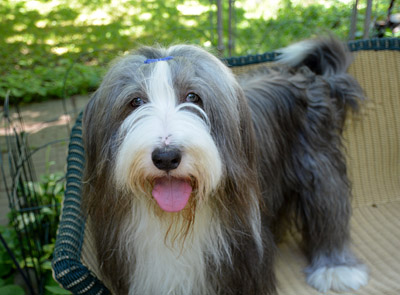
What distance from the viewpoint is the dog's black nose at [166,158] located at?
1546mm

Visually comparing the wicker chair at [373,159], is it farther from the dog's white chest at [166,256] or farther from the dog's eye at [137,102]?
the dog's eye at [137,102]

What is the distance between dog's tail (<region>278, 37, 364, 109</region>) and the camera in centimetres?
277

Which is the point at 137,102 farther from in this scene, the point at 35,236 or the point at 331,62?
the point at 35,236

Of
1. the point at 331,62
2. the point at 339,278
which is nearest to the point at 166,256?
the point at 339,278

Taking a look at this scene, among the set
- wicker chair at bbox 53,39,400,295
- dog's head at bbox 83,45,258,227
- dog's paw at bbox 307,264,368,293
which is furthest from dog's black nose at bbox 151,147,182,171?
dog's paw at bbox 307,264,368,293

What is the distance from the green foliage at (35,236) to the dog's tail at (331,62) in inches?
59.1

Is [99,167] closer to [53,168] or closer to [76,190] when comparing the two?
[76,190]

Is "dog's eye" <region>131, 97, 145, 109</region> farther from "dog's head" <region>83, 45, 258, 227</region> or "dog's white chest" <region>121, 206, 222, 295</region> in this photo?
"dog's white chest" <region>121, 206, 222, 295</region>

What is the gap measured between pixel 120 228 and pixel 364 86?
71.2 inches

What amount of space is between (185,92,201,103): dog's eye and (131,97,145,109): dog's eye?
0.16 m

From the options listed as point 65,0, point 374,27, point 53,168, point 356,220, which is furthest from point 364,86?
point 65,0

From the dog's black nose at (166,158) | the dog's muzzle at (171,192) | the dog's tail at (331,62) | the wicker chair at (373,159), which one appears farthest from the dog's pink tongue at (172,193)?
the dog's tail at (331,62)

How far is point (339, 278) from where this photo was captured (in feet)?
8.32

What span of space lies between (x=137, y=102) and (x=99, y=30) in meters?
5.89
